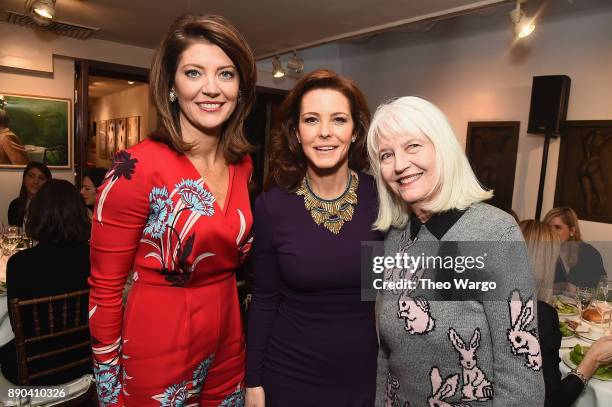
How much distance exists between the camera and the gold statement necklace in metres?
1.52

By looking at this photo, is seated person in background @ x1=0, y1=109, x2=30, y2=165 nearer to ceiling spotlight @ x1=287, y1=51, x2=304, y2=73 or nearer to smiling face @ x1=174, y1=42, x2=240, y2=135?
ceiling spotlight @ x1=287, y1=51, x2=304, y2=73

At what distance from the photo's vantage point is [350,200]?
1569 mm

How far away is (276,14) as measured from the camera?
4.44 meters

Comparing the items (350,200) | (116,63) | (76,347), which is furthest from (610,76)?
(116,63)

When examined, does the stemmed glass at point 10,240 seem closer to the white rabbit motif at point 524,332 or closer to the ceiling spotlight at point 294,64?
the white rabbit motif at point 524,332

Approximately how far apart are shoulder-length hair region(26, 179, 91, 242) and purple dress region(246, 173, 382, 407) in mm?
1203

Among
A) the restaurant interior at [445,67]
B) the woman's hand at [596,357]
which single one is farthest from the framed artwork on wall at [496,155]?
the woman's hand at [596,357]

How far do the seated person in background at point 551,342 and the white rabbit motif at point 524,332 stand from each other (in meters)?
0.49

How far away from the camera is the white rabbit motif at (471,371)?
110cm

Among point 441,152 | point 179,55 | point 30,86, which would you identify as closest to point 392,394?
point 441,152

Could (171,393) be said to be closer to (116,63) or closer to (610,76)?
(610,76)

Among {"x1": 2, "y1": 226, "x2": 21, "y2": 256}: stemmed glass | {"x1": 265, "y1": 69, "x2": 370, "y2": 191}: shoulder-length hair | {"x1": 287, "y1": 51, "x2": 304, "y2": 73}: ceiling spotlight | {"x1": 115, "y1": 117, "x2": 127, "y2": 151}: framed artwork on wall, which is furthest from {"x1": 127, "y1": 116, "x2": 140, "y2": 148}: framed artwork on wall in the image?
{"x1": 265, "y1": 69, "x2": 370, "y2": 191}: shoulder-length hair

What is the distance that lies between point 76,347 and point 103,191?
144 cm

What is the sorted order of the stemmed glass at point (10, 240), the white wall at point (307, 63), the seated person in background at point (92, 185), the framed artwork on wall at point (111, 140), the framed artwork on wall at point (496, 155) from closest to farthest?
1. the stemmed glass at point (10, 240)
2. the seated person in background at point (92, 185)
3. the framed artwork on wall at point (496, 155)
4. the white wall at point (307, 63)
5. the framed artwork on wall at point (111, 140)
